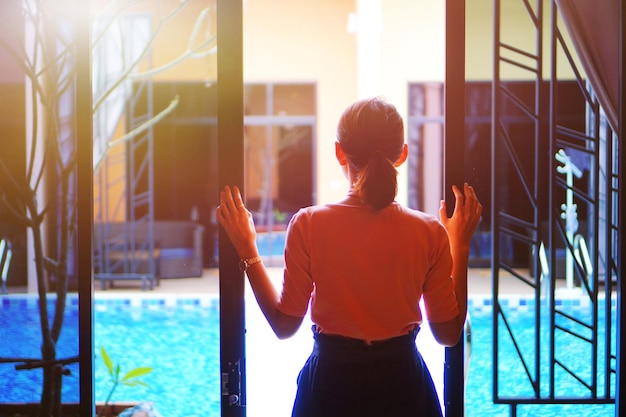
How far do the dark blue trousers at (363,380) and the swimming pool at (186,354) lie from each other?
1545 millimetres

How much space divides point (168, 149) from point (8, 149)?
85.9 inches

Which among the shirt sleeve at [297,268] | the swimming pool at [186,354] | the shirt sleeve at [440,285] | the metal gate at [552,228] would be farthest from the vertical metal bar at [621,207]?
the shirt sleeve at [297,268]

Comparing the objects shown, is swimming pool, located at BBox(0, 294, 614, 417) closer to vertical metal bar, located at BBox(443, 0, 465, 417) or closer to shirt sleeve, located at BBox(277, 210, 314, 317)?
vertical metal bar, located at BBox(443, 0, 465, 417)

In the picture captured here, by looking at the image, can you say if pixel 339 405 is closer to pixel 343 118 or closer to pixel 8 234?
pixel 343 118

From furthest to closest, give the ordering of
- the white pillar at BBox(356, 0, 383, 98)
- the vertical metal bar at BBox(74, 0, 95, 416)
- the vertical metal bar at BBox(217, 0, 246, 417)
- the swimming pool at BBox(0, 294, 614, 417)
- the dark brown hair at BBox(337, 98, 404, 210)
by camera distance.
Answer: the white pillar at BBox(356, 0, 383, 98) → the swimming pool at BBox(0, 294, 614, 417) → the vertical metal bar at BBox(74, 0, 95, 416) → the vertical metal bar at BBox(217, 0, 246, 417) → the dark brown hair at BBox(337, 98, 404, 210)

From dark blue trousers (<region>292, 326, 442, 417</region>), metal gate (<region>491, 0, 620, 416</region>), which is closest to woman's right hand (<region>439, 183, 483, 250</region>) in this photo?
metal gate (<region>491, 0, 620, 416</region>)

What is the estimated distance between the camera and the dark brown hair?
1219 mm

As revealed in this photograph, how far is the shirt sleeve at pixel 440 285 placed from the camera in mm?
1290

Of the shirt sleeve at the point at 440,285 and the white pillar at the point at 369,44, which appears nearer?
the shirt sleeve at the point at 440,285

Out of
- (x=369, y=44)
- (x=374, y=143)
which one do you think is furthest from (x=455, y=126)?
(x=369, y=44)

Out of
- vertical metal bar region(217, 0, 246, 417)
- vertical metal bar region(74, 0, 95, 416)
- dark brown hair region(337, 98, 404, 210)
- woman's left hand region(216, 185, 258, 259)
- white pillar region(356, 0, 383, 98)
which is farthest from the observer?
white pillar region(356, 0, 383, 98)

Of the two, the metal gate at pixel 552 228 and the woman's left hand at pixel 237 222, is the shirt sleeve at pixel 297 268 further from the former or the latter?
the metal gate at pixel 552 228

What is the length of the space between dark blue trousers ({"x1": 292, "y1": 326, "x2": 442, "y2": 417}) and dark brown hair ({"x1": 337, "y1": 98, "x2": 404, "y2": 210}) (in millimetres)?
311

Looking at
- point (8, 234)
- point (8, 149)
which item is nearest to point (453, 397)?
point (8, 234)
